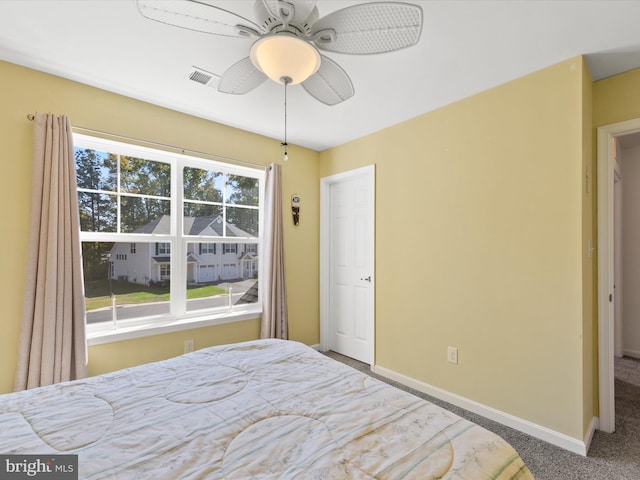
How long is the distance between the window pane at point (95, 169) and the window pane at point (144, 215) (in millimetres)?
168

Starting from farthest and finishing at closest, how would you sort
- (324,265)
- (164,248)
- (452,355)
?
(324,265) < (164,248) < (452,355)

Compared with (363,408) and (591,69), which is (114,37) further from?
(591,69)

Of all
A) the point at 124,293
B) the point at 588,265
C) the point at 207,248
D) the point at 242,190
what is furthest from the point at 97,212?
the point at 588,265

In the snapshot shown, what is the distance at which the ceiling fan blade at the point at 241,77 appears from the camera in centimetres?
163

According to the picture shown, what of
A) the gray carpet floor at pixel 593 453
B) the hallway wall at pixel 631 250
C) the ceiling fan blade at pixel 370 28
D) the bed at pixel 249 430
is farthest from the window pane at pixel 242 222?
the hallway wall at pixel 631 250

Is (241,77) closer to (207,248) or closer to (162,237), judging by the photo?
(162,237)

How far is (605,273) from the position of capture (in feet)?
6.95

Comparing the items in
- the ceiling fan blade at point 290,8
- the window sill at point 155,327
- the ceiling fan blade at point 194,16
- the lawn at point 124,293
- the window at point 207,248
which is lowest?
the window sill at point 155,327

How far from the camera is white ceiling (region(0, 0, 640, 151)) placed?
1562 mm

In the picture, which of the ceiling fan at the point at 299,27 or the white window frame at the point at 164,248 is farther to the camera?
the white window frame at the point at 164,248

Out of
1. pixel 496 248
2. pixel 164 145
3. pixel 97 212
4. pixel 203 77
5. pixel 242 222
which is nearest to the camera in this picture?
pixel 203 77

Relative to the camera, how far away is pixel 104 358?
7.64 feet

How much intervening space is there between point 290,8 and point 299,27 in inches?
4.8

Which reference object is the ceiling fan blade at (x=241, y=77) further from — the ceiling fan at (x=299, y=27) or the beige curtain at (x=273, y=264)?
the beige curtain at (x=273, y=264)
